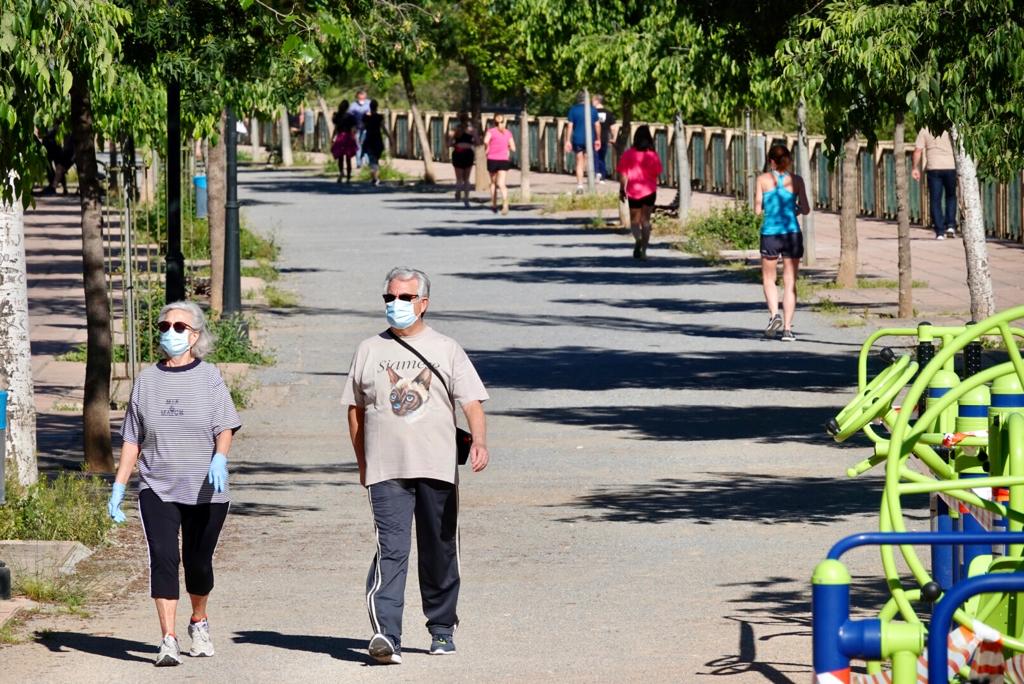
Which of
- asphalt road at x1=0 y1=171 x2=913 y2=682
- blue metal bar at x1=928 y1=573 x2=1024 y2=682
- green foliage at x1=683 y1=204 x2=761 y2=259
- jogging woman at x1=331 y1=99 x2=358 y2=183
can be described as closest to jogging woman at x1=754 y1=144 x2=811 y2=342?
asphalt road at x1=0 y1=171 x2=913 y2=682

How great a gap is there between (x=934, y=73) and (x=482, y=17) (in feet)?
92.1

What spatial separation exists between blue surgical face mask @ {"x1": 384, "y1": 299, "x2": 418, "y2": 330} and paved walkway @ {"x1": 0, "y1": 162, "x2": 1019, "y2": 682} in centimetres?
131

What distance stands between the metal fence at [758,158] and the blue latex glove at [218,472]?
16244mm

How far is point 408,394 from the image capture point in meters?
7.94

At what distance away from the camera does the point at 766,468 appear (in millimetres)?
12367

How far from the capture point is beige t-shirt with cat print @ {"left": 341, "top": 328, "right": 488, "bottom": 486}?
793cm

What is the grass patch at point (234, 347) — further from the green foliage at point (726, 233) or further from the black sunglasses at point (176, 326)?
the green foliage at point (726, 233)

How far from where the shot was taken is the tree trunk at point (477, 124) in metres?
42.2

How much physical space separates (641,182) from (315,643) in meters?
19.0

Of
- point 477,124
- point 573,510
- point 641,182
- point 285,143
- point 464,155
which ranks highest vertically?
point 477,124

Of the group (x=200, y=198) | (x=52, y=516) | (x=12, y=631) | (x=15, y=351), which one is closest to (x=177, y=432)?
(x=12, y=631)

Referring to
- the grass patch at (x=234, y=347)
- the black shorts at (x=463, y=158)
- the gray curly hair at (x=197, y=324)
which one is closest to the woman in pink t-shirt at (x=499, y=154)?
the black shorts at (x=463, y=158)

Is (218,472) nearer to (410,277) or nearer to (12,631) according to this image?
(410,277)

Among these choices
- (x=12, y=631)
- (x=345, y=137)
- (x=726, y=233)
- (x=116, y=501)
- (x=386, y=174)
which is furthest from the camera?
(x=386, y=174)
